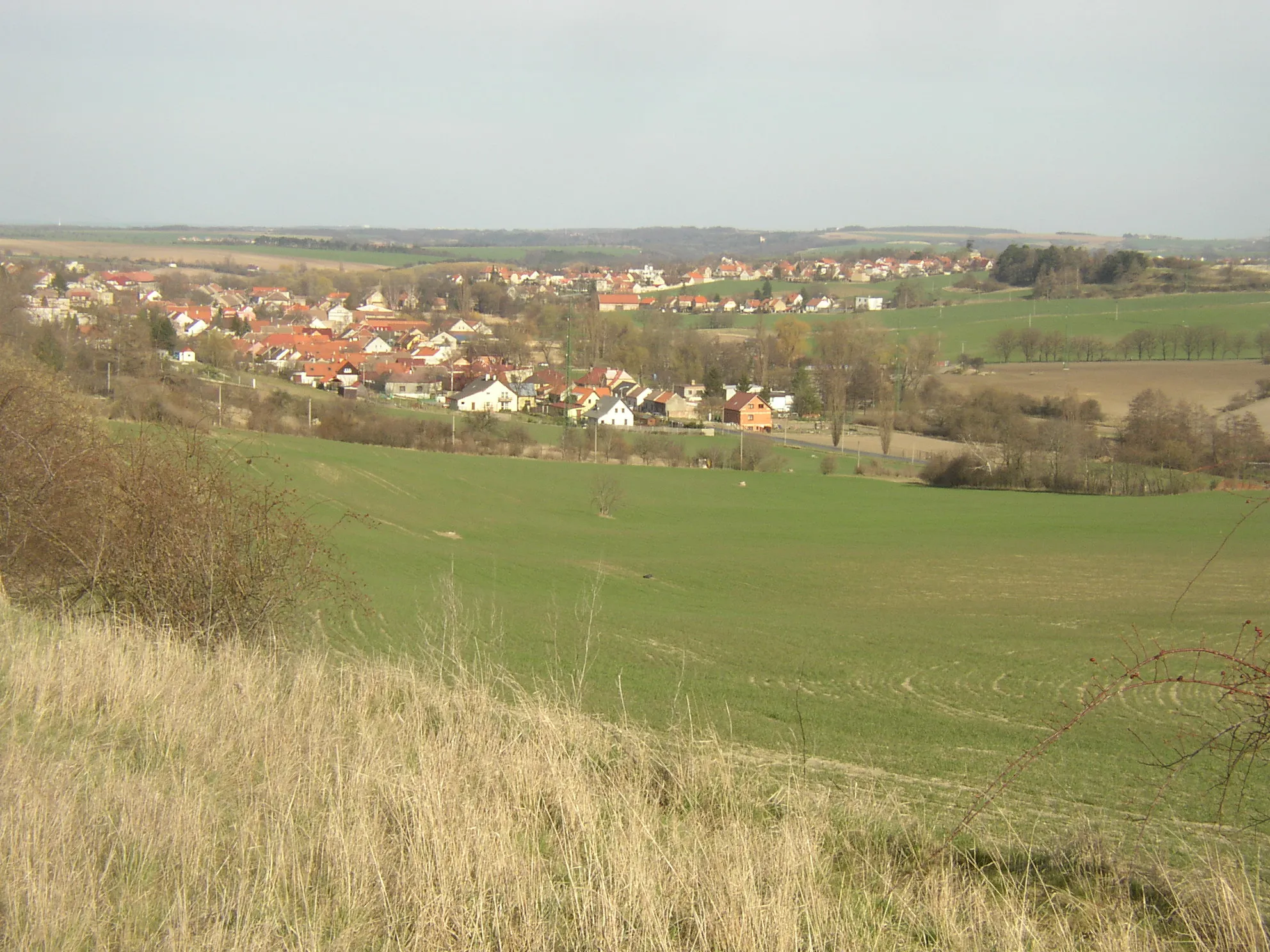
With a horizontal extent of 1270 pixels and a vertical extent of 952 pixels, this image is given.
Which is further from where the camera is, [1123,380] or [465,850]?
[1123,380]

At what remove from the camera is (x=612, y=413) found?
7138cm

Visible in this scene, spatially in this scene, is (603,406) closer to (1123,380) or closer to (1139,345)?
(1123,380)

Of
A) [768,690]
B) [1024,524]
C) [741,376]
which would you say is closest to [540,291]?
[741,376]

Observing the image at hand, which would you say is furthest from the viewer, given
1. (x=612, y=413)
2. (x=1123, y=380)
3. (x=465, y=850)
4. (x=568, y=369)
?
(x=568, y=369)

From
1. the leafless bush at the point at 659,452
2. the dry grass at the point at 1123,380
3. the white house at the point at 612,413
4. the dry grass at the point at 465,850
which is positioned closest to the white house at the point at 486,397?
the white house at the point at 612,413

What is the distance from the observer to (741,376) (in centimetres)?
8881

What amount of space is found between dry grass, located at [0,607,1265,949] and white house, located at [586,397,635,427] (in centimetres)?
6404

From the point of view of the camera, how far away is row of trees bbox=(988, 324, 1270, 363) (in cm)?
7588

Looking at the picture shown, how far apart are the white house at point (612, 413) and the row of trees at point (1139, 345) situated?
122 feet

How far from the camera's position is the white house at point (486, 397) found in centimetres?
7350

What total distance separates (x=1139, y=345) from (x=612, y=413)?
149ft

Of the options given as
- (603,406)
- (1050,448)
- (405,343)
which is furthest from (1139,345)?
(405,343)

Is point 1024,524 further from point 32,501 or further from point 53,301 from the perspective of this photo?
point 53,301

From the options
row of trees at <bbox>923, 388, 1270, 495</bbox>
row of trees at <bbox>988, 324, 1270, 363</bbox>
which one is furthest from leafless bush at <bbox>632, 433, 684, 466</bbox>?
row of trees at <bbox>988, 324, 1270, 363</bbox>
